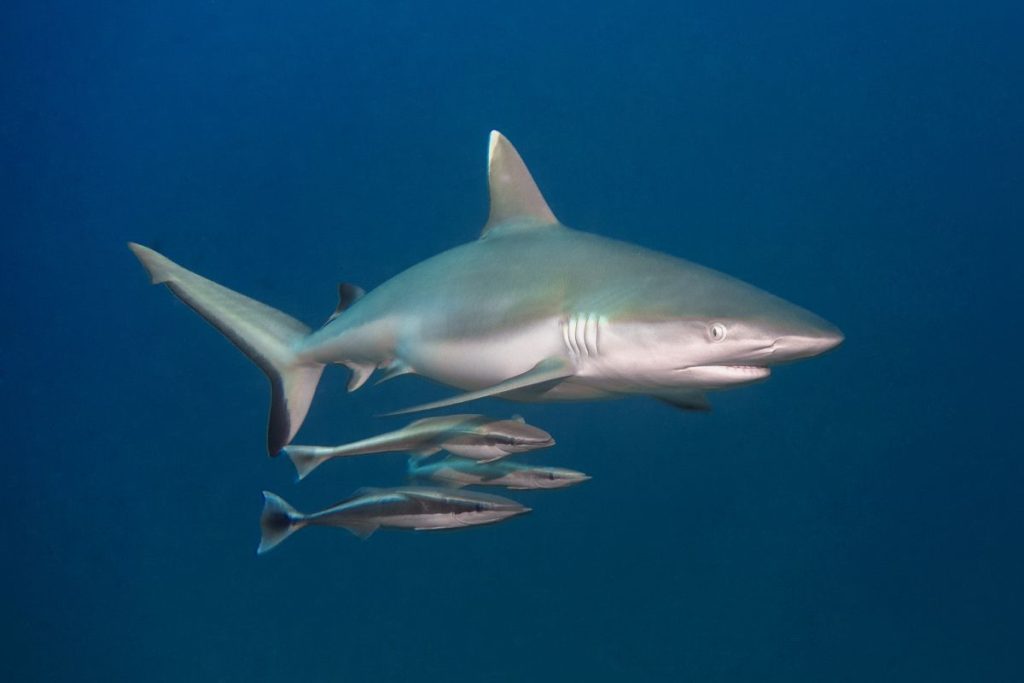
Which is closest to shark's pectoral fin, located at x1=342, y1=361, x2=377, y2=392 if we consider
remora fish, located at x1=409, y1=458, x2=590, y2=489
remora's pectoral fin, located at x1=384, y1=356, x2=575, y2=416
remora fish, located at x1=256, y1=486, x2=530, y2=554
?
remora fish, located at x1=409, y1=458, x2=590, y2=489

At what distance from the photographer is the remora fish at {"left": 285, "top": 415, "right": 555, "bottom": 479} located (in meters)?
2.85

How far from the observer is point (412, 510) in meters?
2.79

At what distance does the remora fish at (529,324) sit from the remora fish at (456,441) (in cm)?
15

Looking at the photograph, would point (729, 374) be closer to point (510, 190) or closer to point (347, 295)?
point (510, 190)

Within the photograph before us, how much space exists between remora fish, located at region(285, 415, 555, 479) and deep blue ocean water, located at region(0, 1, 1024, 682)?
5.73 metres

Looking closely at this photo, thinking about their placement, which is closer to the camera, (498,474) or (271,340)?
(498,474)

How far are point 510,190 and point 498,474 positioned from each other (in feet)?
5.02

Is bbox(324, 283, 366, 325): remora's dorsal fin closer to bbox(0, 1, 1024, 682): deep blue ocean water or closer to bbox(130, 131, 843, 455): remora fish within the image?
bbox(130, 131, 843, 455): remora fish

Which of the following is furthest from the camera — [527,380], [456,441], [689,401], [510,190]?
[510,190]

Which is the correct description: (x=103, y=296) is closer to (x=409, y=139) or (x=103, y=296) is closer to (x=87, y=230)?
(x=87, y=230)

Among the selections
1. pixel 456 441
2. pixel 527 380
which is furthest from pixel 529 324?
pixel 456 441

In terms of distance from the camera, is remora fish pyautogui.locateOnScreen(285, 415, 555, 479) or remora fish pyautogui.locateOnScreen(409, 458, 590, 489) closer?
remora fish pyautogui.locateOnScreen(285, 415, 555, 479)

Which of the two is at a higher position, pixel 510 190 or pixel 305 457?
pixel 510 190

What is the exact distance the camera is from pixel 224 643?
9828 millimetres
